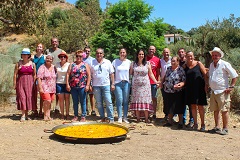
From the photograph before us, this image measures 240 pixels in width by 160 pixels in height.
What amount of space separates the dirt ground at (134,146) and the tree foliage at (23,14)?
442 centimetres

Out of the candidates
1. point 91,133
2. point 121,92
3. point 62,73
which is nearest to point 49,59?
point 62,73

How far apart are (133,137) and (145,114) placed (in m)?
1.29

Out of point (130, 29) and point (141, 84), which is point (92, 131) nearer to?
point (141, 84)

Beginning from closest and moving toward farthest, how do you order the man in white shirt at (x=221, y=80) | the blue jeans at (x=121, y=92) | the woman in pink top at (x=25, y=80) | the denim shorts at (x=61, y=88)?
the man in white shirt at (x=221, y=80) < the blue jeans at (x=121, y=92) < the woman in pink top at (x=25, y=80) < the denim shorts at (x=61, y=88)

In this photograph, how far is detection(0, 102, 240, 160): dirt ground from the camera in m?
5.08

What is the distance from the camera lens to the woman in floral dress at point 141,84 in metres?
7.21

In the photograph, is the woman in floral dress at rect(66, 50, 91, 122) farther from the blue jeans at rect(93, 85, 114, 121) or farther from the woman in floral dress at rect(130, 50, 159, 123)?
the woman in floral dress at rect(130, 50, 159, 123)

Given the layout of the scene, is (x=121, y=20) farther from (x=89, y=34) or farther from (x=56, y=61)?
(x=89, y=34)

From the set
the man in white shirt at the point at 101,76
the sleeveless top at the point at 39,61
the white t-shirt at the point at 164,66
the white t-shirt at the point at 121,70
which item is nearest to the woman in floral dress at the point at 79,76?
the man in white shirt at the point at 101,76

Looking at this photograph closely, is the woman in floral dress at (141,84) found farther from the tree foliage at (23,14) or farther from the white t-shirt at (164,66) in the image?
the tree foliage at (23,14)

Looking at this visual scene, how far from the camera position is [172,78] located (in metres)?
6.93

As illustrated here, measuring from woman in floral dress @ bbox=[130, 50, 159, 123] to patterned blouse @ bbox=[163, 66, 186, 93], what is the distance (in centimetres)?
33

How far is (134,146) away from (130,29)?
183 inches

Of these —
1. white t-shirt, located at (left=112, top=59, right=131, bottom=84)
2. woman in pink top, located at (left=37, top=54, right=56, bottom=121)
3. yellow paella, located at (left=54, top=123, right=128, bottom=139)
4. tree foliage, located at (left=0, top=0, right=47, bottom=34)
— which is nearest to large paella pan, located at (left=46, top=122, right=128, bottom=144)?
yellow paella, located at (left=54, top=123, right=128, bottom=139)
